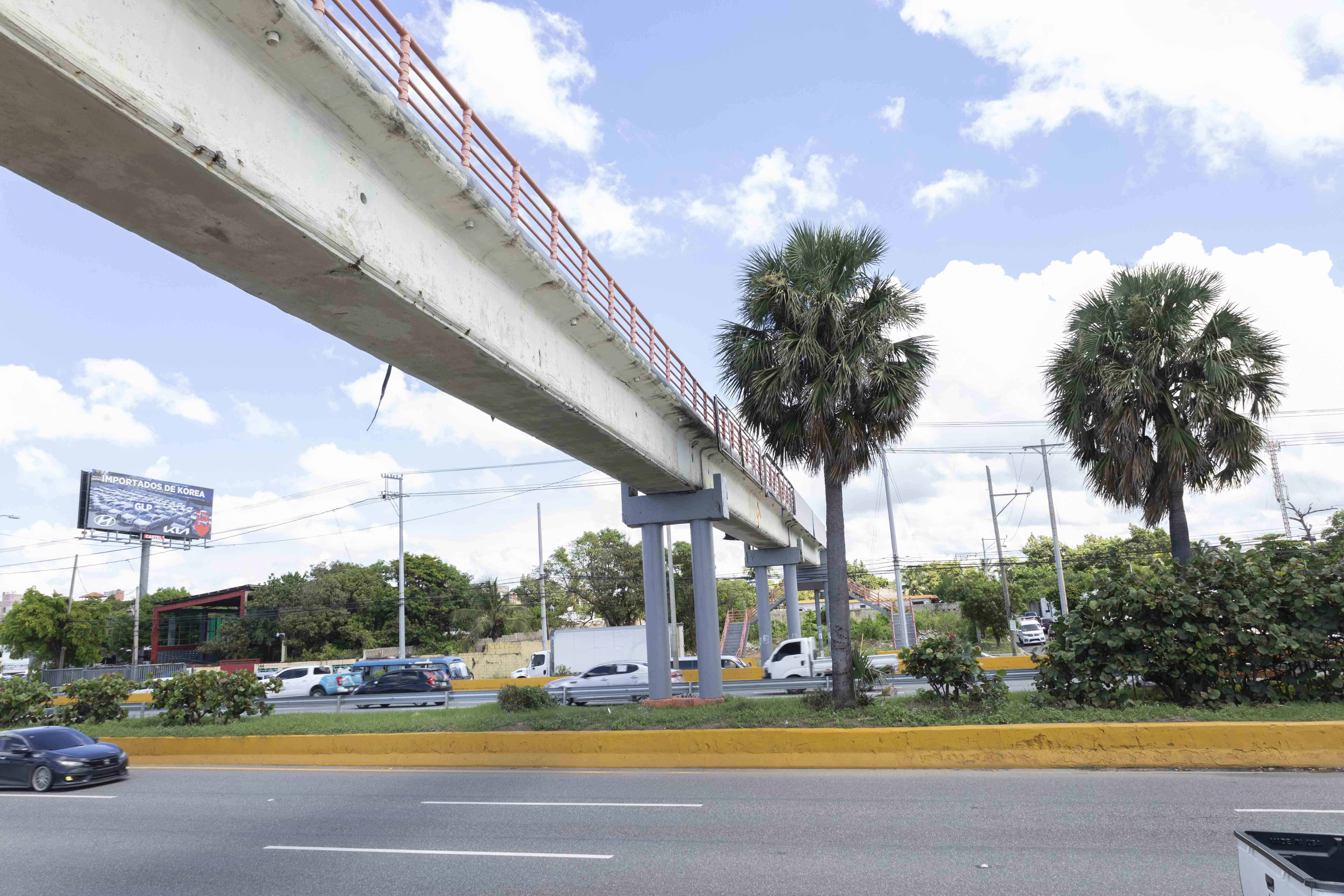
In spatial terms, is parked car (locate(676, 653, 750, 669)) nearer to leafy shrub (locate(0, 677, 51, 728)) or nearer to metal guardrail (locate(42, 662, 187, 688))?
leafy shrub (locate(0, 677, 51, 728))

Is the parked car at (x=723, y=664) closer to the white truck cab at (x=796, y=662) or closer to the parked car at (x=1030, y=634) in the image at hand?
the white truck cab at (x=796, y=662)

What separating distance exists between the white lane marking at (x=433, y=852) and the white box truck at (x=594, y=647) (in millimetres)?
24009

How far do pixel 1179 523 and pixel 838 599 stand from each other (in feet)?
25.5

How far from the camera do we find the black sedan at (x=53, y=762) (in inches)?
560

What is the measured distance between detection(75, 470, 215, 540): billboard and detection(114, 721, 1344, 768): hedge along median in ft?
158

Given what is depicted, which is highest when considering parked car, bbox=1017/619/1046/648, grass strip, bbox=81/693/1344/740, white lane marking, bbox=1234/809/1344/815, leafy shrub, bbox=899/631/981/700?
leafy shrub, bbox=899/631/981/700

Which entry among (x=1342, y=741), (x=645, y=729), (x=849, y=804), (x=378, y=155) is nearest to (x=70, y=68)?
(x=378, y=155)

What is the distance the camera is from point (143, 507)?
190 ft

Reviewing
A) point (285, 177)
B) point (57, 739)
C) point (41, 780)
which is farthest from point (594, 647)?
point (285, 177)

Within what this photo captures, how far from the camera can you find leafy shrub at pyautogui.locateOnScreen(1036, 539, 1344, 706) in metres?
12.8

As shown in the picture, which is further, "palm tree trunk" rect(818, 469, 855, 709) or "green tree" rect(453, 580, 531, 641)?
"green tree" rect(453, 580, 531, 641)

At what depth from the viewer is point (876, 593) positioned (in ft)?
229

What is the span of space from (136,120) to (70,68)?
48 cm

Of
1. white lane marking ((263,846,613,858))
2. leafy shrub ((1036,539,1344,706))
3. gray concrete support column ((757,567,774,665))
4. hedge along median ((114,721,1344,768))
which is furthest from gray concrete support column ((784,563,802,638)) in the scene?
white lane marking ((263,846,613,858))
